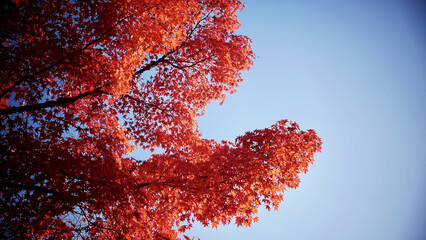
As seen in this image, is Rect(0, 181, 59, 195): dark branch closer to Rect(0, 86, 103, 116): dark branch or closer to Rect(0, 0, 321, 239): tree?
Rect(0, 0, 321, 239): tree

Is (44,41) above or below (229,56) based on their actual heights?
below

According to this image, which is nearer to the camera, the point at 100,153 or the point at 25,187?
the point at 25,187

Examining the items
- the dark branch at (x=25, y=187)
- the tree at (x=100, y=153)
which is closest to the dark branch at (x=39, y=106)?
the tree at (x=100, y=153)

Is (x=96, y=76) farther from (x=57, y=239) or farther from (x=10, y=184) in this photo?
(x=57, y=239)

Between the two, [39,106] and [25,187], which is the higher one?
[39,106]

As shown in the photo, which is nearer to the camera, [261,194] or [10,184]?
[10,184]

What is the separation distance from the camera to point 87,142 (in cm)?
566

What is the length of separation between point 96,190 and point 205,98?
5.03 meters

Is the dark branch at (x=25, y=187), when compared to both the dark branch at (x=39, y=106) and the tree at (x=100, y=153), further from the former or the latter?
the dark branch at (x=39, y=106)

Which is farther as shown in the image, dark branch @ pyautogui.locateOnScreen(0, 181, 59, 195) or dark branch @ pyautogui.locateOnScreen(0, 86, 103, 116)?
dark branch @ pyautogui.locateOnScreen(0, 86, 103, 116)

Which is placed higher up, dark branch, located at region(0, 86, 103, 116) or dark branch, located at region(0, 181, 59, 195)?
dark branch, located at region(0, 86, 103, 116)

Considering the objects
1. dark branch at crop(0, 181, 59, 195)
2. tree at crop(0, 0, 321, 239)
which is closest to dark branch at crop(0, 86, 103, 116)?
tree at crop(0, 0, 321, 239)

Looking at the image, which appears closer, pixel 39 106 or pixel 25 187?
pixel 25 187

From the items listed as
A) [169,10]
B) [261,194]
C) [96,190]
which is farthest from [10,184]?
[261,194]
